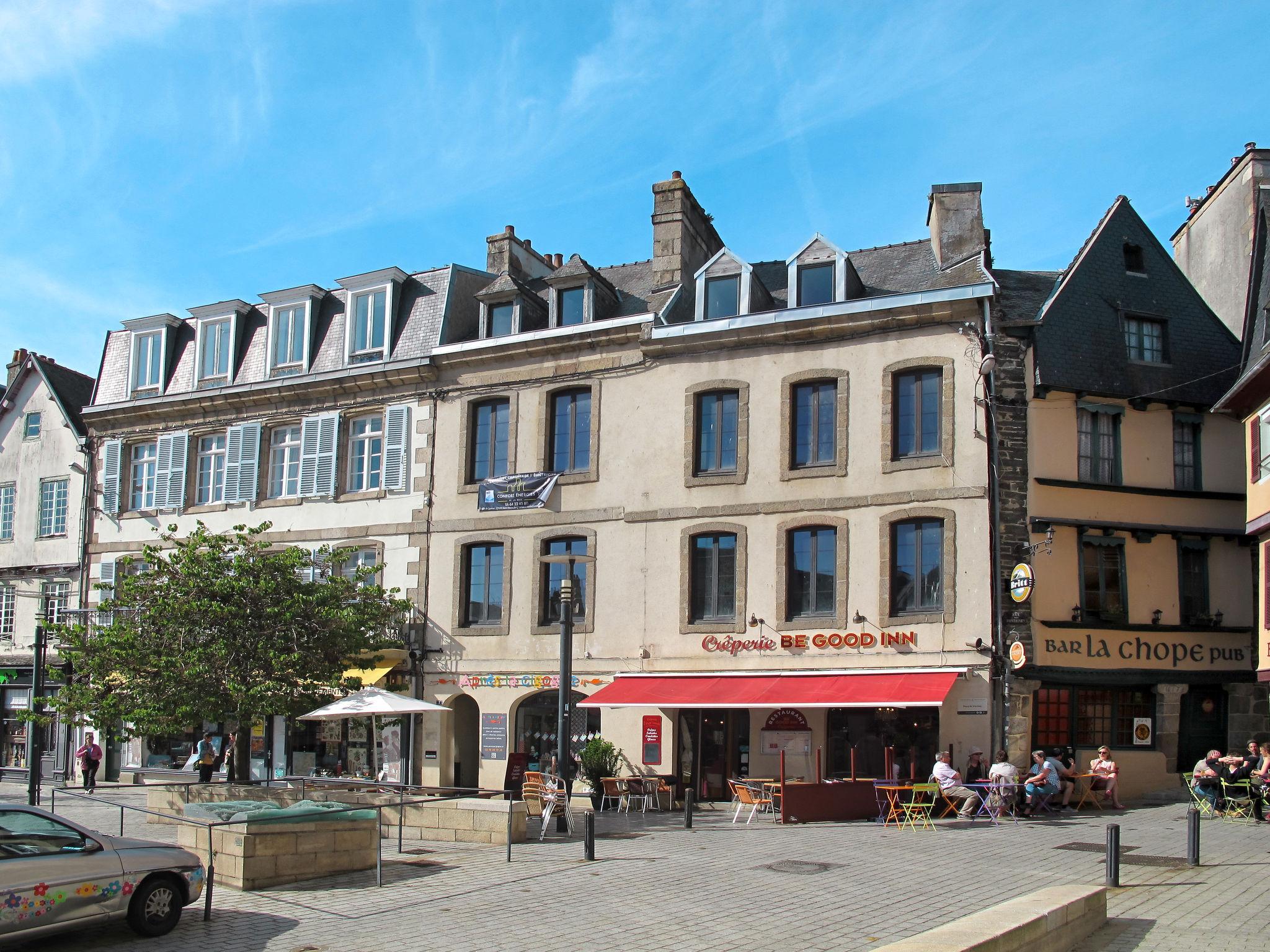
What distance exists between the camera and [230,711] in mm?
21078

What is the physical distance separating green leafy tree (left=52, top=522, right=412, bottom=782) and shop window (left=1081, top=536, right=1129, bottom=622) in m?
12.8

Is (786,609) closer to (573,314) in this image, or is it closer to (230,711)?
(573,314)

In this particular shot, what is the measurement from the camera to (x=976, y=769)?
1923cm

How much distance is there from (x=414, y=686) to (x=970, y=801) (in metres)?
11.4

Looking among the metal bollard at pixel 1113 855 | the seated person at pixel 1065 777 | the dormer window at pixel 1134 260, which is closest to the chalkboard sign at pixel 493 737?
the seated person at pixel 1065 777

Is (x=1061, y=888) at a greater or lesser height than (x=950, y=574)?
lesser

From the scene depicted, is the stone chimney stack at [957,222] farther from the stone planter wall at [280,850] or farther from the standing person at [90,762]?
the standing person at [90,762]

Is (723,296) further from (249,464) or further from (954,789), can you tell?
(249,464)

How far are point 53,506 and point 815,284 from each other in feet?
65.8

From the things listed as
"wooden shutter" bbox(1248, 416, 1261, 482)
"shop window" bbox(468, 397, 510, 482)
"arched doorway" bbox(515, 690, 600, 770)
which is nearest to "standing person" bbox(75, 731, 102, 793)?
"arched doorway" bbox(515, 690, 600, 770)

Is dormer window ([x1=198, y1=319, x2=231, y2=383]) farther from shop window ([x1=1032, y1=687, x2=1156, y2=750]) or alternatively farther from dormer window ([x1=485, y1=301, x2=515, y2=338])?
shop window ([x1=1032, y1=687, x2=1156, y2=750])

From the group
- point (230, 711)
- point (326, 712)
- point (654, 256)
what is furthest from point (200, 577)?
point (654, 256)

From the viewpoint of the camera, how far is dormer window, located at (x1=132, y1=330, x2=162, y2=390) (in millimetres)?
29359

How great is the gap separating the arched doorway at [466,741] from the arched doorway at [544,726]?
1.25m
